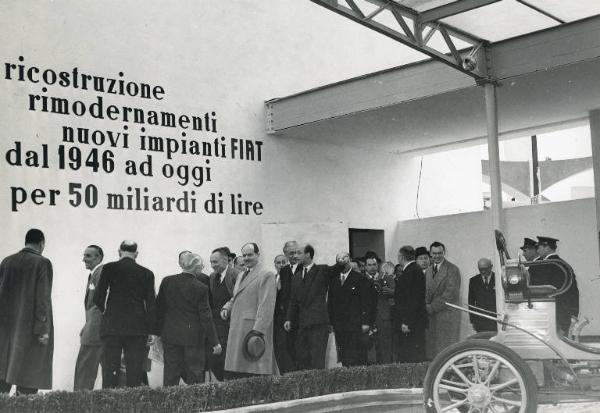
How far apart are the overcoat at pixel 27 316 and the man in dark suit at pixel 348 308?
Result: 373cm

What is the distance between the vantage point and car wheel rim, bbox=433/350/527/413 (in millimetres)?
5250

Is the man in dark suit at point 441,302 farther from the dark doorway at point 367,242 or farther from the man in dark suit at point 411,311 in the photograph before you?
the dark doorway at point 367,242

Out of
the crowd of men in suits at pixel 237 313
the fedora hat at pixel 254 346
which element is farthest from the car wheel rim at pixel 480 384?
the fedora hat at pixel 254 346

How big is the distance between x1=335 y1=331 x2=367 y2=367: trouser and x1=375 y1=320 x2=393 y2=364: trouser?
93 cm

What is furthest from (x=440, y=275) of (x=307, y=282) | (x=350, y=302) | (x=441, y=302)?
(x=307, y=282)

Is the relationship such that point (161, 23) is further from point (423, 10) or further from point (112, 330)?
point (112, 330)

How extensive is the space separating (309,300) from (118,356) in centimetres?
251

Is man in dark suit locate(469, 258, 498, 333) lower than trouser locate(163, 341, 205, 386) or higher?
→ higher

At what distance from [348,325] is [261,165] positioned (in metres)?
3.55

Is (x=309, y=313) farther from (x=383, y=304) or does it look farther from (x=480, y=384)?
(x=480, y=384)

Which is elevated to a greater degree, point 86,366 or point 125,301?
point 125,301

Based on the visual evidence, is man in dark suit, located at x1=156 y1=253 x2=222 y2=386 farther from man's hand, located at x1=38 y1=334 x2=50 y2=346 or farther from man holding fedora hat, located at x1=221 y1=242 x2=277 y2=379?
man's hand, located at x1=38 y1=334 x2=50 y2=346

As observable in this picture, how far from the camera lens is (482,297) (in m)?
11.2

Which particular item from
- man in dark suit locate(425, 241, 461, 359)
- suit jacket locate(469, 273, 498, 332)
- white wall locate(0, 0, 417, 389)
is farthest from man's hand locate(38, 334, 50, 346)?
suit jacket locate(469, 273, 498, 332)
